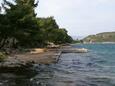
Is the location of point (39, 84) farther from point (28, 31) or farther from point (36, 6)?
point (36, 6)

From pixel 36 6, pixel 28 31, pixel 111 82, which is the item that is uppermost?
pixel 36 6

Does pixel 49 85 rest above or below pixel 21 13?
below

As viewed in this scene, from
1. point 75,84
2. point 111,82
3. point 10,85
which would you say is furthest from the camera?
point 111,82

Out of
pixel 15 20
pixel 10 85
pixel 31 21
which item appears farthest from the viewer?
pixel 31 21

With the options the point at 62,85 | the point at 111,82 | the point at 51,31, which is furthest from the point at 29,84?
the point at 51,31

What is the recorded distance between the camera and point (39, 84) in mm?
26938

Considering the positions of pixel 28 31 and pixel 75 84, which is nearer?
pixel 75 84

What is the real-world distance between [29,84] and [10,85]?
1.77 metres

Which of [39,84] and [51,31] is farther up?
[51,31]

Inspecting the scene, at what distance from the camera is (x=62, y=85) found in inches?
1047

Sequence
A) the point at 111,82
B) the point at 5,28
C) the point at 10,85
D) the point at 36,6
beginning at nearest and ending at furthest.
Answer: the point at 10,85 < the point at 111,82 < the point at 5,28 < the point at 36,6

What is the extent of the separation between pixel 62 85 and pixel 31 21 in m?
15.9

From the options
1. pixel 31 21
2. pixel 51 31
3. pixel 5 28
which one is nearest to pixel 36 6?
pixel 51 31

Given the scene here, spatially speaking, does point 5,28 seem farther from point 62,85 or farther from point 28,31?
point 62,85
